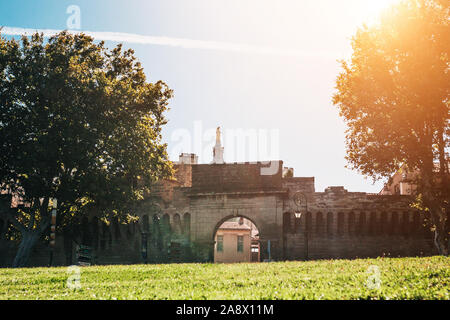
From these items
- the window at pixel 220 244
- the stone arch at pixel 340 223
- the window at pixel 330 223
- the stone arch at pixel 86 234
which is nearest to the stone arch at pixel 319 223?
the window at pixel 330 223

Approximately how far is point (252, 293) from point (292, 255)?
2559 cm

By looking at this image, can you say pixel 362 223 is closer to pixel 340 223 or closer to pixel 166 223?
pixel 340 223

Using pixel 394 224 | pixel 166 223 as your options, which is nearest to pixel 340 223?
pixel 394 224

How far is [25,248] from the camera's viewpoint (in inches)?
1129

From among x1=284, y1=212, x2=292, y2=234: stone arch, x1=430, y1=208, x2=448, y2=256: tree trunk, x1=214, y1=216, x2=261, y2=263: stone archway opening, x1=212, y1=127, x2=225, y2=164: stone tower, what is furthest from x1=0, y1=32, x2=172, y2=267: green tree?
x1=214, y1=216, x2=261, y2=263: stone archway opening

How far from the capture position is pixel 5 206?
30.5 meters

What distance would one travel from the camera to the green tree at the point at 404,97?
2228 cm

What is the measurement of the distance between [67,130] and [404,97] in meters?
18.9

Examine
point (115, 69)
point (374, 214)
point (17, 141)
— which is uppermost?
point (115, 69)

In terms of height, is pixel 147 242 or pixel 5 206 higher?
pixel 5 206
